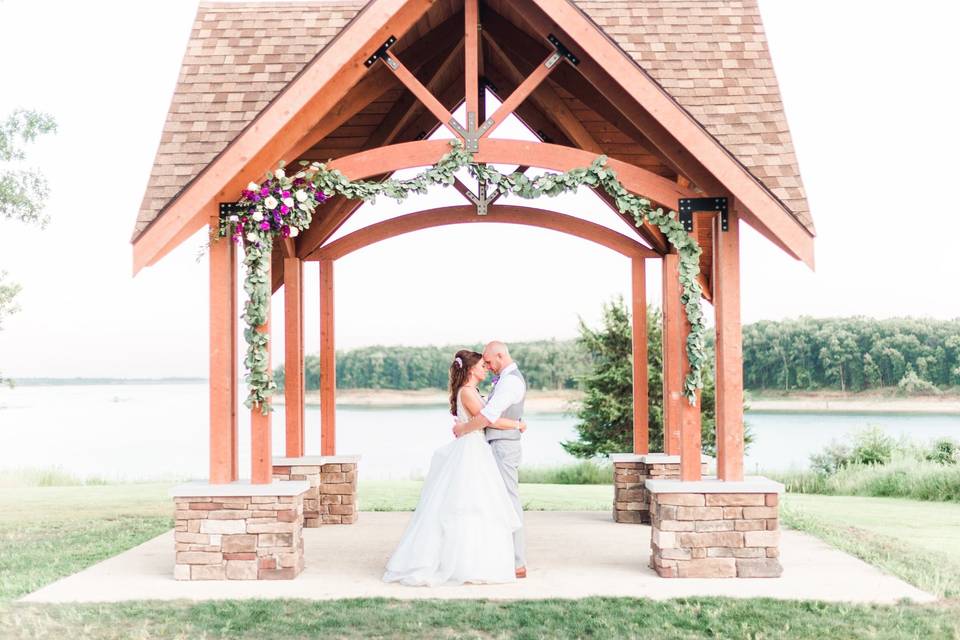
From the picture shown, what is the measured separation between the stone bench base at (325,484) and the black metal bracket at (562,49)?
4979 millimetres

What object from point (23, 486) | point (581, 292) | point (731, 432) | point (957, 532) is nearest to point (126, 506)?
point (23, 486)

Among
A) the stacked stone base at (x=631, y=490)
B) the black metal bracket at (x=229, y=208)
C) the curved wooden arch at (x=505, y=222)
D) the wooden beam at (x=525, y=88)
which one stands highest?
the wooden beam at (x=525, y=88)

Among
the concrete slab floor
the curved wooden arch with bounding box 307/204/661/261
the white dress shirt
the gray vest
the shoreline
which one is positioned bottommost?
→ the concrete slab floor

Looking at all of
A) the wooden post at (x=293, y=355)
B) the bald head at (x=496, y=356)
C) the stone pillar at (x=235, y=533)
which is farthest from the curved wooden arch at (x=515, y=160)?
the wooden post at (x=293, y=355)

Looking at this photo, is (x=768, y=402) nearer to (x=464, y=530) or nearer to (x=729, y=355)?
(x=729, y=355)

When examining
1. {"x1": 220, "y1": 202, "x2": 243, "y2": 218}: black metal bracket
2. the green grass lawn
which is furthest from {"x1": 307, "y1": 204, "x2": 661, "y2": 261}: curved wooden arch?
the green grass lawn

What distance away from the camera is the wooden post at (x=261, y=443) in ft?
24.3

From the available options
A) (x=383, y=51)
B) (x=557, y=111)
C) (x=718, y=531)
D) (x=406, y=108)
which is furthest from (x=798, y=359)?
(x=383, y=51)

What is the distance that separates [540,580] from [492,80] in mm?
4847

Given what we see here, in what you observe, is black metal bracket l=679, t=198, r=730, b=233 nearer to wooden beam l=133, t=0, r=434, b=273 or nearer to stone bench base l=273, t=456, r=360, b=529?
wooden beam l=133, t=0, r=434, b=273

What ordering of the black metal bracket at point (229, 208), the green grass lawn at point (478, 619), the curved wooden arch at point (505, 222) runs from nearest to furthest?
the green grass lawn at point (478, 619) < the black metal bracket at point (229, 208) < the curved wooden arch at point (505, 222)

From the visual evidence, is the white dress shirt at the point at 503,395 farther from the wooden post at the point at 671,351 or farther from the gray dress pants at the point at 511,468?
the wooden post at the point at 671,351

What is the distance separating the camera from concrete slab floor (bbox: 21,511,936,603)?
6.76 meters

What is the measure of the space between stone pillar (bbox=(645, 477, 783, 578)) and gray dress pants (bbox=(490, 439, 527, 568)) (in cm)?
99
